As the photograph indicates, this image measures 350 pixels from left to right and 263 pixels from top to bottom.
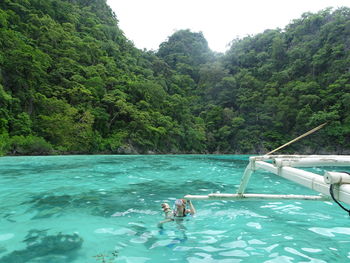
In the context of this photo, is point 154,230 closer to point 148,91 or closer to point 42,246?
point 42,246

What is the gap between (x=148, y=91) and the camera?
137 feet

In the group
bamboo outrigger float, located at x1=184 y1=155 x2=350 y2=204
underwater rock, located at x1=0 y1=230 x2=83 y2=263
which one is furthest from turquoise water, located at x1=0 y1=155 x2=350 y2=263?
bamboo outrigger float, located at x1=184 y1=155 x2=350 y2=204

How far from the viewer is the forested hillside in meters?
27.5

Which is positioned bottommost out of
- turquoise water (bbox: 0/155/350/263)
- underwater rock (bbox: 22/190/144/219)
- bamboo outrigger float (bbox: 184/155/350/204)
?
underwater rock (bbox: 22/190/144/219)

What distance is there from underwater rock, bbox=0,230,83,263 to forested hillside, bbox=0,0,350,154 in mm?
20973

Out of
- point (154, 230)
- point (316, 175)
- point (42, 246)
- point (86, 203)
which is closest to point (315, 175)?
point (316, 175)

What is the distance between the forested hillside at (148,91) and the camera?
27.5 meters

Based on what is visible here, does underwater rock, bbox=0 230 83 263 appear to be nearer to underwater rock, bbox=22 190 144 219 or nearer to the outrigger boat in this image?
underwater rock, bbox=22 190 144 219

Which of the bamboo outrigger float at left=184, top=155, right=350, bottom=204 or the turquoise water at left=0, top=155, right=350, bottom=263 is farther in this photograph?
the turquoise water at left=0, top=155, right=350, bottom=263

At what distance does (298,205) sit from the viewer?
725 cm

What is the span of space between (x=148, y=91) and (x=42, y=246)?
38890 mm

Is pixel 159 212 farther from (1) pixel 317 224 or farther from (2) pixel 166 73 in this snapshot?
(2) pixel 166 73

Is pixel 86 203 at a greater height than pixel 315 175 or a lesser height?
lesser

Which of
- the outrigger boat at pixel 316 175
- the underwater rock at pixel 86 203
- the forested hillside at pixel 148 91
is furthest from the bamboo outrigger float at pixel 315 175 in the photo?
the forested hillside at pixel 148 91
